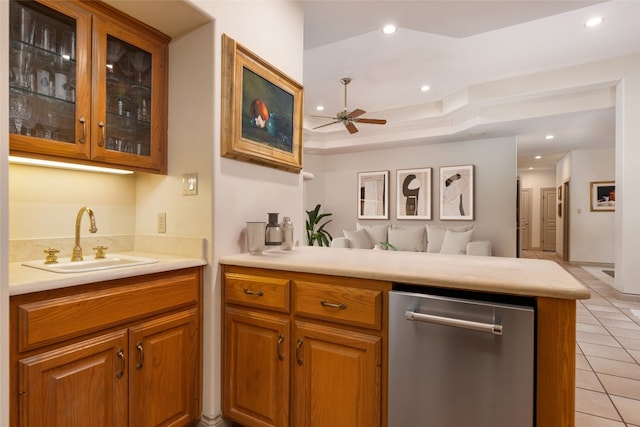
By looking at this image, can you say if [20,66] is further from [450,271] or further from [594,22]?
[594,22]

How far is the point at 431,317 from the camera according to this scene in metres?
1.17

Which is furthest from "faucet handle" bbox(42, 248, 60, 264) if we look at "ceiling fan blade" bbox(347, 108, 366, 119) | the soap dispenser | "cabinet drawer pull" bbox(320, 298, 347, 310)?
"ceiling fan blade" bbox(347, 108, 366, 119)

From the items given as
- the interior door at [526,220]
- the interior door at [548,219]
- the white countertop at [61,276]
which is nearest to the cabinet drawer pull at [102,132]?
the white countertop at [61,276]

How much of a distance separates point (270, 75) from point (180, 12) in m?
0.60

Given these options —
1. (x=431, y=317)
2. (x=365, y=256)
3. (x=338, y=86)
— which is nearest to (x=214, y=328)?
(x=365, y=256)

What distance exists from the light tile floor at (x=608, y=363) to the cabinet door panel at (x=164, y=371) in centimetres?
214

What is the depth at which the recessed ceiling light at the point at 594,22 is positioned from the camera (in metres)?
2.95

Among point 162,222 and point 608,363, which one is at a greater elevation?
point 162,222

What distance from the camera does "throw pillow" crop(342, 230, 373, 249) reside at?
5.82 meters

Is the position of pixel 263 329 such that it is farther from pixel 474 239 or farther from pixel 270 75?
pixel 474 239

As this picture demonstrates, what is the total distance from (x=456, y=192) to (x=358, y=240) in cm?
193

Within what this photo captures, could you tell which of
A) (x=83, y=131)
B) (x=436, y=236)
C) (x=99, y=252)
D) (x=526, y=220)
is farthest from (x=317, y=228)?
(x=526, y=220)

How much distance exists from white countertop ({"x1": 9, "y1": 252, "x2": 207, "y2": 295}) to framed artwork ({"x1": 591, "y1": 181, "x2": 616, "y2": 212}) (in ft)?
27.8

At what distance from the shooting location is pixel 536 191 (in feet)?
32.7
